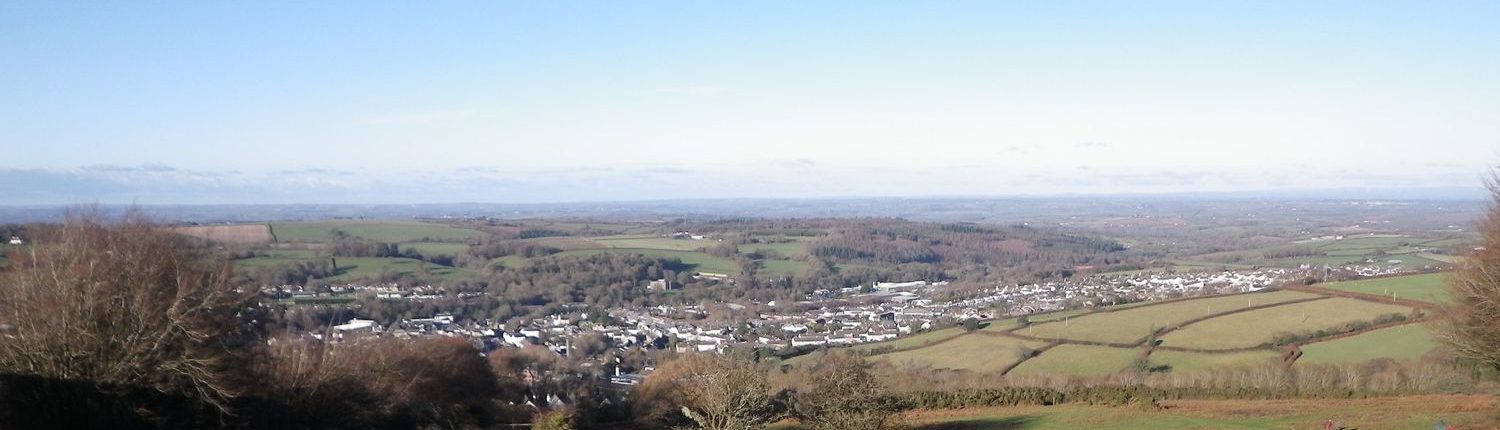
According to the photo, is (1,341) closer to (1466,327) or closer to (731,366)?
(731,366)

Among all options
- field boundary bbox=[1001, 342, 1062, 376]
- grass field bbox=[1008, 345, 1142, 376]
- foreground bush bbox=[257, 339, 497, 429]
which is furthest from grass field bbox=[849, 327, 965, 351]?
foreground bush bbox=[257, 339, 497, 429]

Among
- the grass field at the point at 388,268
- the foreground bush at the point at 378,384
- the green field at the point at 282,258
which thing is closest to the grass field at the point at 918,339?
the foreground bush at the point at 378,384

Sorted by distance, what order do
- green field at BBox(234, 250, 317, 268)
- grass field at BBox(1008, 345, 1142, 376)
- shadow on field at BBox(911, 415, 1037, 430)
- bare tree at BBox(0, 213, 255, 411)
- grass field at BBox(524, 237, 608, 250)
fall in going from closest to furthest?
bare tree at BBox(0, 213, 255, 411) → shadow on field at BBox(911, 415, 1037, 430) → grass field at BBox(1008, 345, 1142, 376) → green field at BBox(234, 250, 317, 268) → grass field at BBox(524, 237, 608, 250)

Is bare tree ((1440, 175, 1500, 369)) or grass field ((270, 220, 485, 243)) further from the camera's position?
grass field ((270, 220, 485, 243))

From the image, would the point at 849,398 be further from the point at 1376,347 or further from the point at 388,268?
the point at 388,268

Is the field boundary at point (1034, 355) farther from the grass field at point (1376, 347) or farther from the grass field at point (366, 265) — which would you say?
the grass field at point (366, 265)

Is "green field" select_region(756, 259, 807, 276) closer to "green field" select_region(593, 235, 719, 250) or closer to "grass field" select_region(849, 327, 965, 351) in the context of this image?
"green field" select_region(593, 235, 719, 250)
